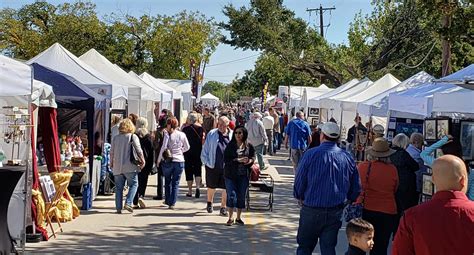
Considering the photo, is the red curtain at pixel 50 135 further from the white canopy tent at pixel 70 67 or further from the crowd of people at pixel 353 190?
the crowd of people at pixel 353 190

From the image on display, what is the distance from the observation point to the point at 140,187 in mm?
13094

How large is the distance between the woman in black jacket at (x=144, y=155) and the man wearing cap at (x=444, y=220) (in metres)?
9.00

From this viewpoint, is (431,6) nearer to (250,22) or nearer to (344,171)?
(344,171)

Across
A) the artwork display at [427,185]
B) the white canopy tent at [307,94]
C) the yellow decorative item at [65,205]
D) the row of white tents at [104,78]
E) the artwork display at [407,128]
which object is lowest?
the yellow decorative item at [65,205]

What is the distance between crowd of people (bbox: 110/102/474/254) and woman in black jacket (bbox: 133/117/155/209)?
0.06 feet

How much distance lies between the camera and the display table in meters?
8.06

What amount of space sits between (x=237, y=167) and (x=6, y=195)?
13.0ft

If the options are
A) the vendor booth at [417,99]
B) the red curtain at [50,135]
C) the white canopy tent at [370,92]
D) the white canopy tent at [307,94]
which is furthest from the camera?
the white canopy tent at [307,94]

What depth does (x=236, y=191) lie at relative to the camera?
36.9ft

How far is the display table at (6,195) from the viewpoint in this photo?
8.06 metres

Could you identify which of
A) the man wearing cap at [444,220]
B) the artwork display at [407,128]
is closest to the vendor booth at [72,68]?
the artwork display at [407,128]

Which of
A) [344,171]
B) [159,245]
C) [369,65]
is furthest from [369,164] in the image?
[369,65]

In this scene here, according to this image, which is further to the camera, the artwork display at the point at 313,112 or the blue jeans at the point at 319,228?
the artwork display at the point at 313,112

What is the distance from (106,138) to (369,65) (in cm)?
3162
